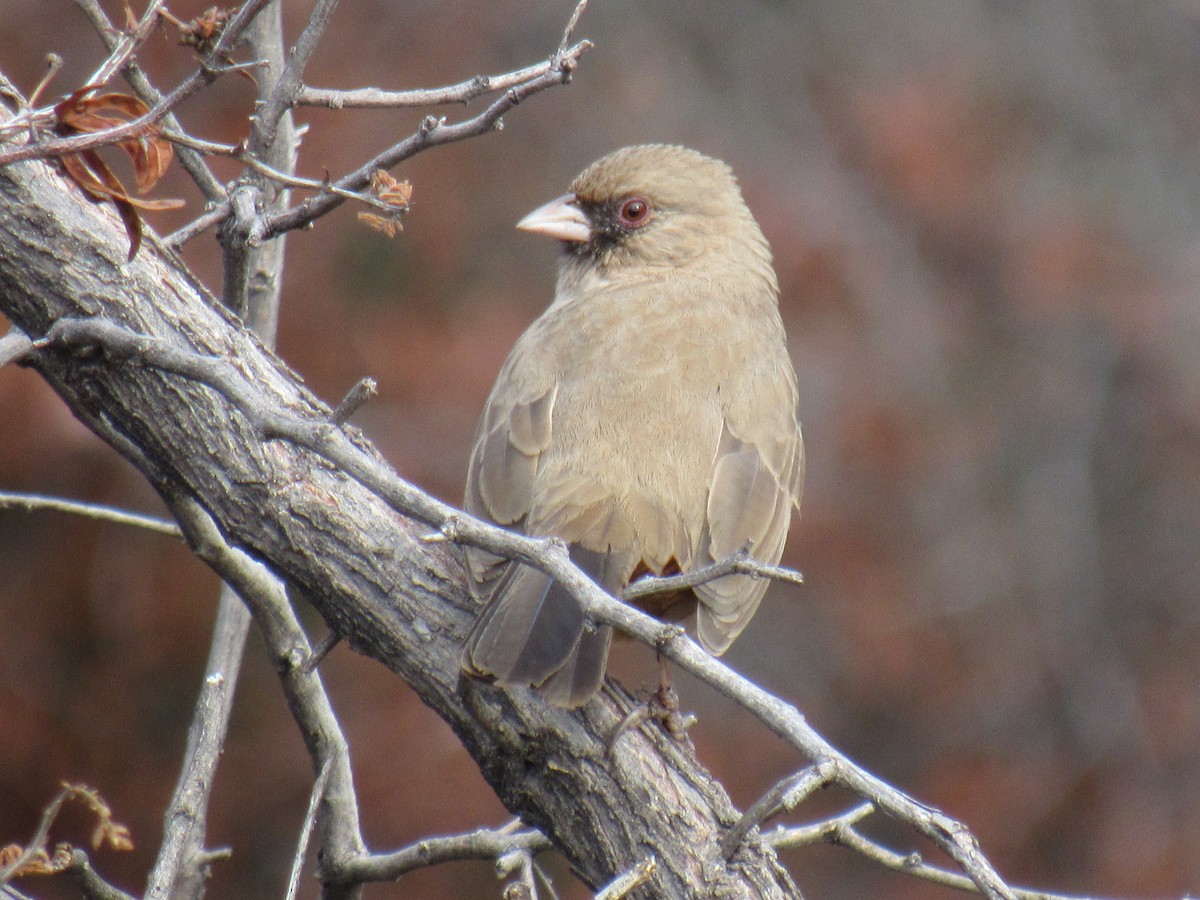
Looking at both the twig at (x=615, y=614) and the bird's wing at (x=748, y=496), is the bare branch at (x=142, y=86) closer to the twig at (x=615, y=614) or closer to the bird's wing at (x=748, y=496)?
the twig at (x=615, y=614)

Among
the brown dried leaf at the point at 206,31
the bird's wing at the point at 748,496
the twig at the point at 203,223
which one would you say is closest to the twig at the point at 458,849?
the bird's wing at the point at 748,496

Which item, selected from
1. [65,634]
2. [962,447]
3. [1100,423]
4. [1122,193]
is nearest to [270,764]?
[65,634]

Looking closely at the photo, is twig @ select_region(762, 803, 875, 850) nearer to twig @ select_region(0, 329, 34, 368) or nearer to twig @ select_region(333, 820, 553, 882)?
twig @ select_region(333, 820, 553, 882)

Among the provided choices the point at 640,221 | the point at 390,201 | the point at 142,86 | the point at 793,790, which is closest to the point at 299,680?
the point at 390,201

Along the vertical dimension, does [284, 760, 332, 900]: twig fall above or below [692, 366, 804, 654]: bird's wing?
below

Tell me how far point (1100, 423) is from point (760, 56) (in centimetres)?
305

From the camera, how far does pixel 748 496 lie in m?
4.08

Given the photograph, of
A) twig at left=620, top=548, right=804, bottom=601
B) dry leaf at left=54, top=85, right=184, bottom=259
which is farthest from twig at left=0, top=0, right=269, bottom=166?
twig at left=620, top=548, right=804, bottom=601

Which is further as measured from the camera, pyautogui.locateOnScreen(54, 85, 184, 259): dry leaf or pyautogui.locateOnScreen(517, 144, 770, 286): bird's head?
pyautogui.locateOnScreen(517, 144, 770, 286): bird's head

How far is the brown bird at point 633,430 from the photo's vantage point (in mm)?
3225

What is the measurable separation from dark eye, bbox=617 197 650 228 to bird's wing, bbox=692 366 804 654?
808 millimetres

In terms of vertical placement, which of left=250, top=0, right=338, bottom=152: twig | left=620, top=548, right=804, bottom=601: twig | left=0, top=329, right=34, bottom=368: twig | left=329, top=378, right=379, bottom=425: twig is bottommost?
left=620, top=548, right=804, bottom=601: twig

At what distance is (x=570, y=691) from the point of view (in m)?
3.03

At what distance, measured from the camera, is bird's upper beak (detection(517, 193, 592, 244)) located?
509 cm
